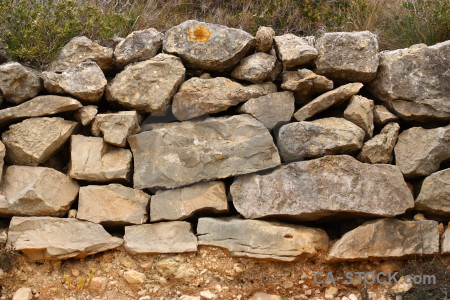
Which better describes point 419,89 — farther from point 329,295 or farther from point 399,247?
point 329,295

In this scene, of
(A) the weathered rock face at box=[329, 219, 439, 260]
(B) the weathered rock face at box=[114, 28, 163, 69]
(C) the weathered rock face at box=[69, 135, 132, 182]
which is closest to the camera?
(A) the weathered rock face at box=[329, 219, 439, 260]

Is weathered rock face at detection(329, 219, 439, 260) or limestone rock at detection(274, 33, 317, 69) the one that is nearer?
weathered rock face at detection(329, 219, 439, 260)

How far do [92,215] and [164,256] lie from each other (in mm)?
688

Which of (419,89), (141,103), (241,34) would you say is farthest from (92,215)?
(419,89)

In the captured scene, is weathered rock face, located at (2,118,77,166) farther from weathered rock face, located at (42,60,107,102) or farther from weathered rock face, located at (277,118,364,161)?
weathered rock face, located at (277,118,364,161)

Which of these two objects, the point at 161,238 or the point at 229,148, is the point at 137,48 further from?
the point at 161,238

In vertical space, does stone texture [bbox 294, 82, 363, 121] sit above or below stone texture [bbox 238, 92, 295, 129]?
above

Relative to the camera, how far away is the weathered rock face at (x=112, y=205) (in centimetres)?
424

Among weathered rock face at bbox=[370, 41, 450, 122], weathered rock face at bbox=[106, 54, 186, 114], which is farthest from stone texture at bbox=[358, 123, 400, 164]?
weathered rock face at bbox=[106, 54, 186, 114]

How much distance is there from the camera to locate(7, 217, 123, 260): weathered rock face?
4.09 meters

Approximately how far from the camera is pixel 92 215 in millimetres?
4242

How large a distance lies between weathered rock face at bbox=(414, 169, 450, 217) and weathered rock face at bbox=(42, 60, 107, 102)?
110 inches

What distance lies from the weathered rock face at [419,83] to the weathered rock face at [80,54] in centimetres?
243

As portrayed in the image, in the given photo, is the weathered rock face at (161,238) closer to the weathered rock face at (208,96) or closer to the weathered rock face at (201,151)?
the weathered rock face at (201,151)
